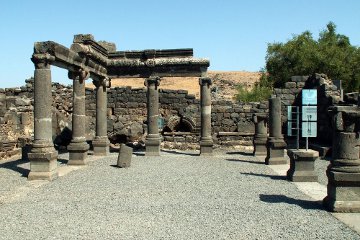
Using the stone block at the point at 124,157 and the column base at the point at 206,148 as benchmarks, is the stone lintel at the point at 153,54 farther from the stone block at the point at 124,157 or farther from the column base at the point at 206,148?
the stone block at the point at 124,157

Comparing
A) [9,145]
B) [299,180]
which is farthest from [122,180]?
[9,145]

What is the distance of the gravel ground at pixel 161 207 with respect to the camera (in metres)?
6.56

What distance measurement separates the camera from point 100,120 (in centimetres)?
1823

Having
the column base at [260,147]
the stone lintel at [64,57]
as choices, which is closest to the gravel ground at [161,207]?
the stone lintel at [64,57]

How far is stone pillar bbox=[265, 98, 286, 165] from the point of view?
14844 millimetres

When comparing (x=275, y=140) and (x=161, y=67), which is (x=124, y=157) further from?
(x=161, y=67)

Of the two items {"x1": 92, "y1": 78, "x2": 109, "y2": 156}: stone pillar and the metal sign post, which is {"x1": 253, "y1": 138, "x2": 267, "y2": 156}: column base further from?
{"x1": 92, "y1": 78, "x2": 109, "y2": 156}: stone pillar

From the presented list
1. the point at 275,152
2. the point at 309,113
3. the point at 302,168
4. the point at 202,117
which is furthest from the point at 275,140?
the point at 202,117

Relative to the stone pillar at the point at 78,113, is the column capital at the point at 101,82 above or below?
above

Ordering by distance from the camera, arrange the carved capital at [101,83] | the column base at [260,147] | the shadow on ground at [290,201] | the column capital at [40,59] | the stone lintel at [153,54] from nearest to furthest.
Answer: the shadow on ground at [290,201], the column capital at [40,59], the column base at [260,147], the carved capital at [101,83], the stone lintel at [153,54]

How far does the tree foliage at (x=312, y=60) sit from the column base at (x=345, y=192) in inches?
915

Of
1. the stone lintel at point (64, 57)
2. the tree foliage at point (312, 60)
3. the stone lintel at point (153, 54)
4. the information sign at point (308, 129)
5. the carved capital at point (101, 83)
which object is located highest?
the tree foliage at point (312, 60)

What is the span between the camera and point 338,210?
300 inches

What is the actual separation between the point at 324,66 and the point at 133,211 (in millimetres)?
24842
